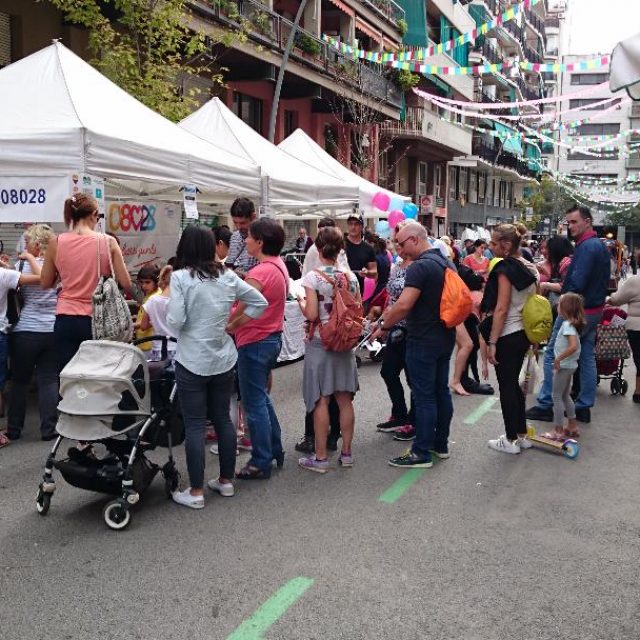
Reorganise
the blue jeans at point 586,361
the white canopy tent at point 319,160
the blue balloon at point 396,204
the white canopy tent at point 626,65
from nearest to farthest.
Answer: the white canopy tent at point 626,65 < the blue jeans at point 586,361 < the white canopy tent at point 319,160 < the blue balloon at point 396,204

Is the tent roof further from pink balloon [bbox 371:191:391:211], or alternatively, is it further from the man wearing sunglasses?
pink balloon [bbox 371:191:391:211]

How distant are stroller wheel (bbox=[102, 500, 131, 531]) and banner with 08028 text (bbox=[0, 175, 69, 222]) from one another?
11.7ft

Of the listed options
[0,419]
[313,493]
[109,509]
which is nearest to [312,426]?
[313,493]

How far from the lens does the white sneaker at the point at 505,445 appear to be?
6.27 m

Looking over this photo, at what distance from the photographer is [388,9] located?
3066cm

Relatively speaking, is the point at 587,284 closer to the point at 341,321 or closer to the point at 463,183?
the point at 341,321

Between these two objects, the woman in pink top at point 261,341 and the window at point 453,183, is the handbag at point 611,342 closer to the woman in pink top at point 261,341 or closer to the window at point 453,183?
the woman in pink top at point 261,341

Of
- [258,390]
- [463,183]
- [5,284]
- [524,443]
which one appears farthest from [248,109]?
[463,183]

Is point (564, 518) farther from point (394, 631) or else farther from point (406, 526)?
point (394, 631)

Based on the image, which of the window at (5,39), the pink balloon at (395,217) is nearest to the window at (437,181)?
the pink balloon at (395,217)

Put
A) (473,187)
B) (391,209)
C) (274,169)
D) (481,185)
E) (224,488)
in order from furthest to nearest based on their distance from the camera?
(481,185) < (473,187) < (391,209) < (274,169) < (224,488)

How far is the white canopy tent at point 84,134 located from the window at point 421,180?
1229 inches

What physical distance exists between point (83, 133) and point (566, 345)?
491 cm

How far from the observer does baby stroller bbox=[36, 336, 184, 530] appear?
4.41 meters
